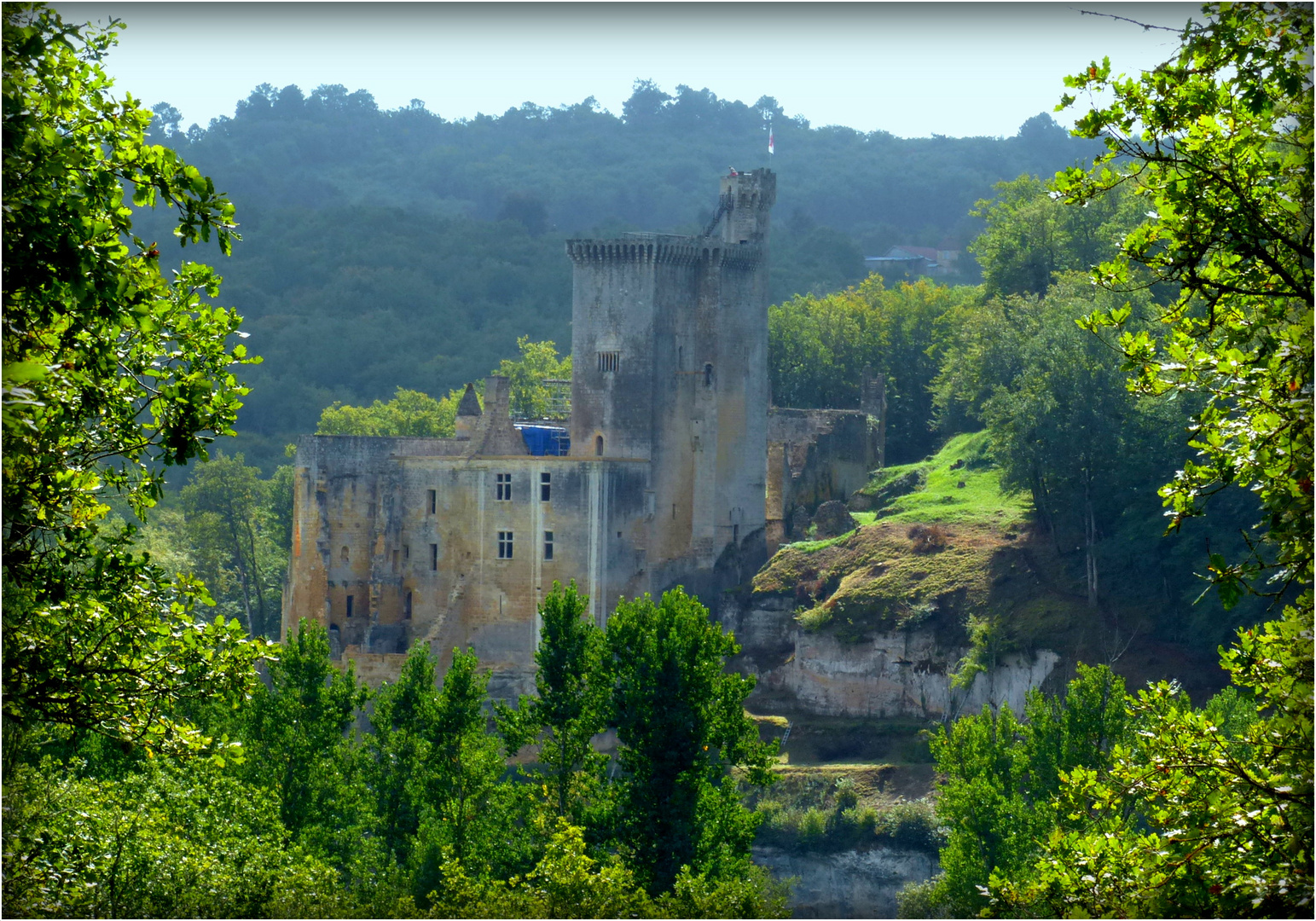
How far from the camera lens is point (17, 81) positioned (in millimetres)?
11844

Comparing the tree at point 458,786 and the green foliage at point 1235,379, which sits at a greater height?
the green foliage at point 1235,379

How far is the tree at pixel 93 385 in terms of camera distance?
11.7 meters

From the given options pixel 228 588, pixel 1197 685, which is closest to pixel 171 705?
pixel 1197 685

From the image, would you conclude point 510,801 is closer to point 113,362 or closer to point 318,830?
point 318,830

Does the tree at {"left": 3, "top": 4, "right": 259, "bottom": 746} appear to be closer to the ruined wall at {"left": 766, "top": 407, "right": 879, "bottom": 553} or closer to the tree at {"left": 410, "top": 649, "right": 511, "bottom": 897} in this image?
the tree at {"left": 410, "top": 649, "right": 511, "bottom": 897}

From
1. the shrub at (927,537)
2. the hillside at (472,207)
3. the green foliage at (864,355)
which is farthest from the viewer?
the hillside at (472,207)

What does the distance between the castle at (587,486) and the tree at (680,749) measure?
14557 mm

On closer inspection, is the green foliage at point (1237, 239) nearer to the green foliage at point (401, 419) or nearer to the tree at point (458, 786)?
the tree at point (458, 786)

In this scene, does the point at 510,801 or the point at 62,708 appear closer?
the point at 62,708

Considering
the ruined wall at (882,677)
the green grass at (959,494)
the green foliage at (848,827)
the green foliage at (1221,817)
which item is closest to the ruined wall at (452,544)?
the ruined wall at (882,677)

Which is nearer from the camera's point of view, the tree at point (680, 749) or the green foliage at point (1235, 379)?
the green foliage at point (1235, 379)

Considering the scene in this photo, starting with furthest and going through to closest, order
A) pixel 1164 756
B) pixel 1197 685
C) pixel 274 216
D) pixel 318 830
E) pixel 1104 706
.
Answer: pixel 274 216
pixel 1197 685
pixel 1104 706
pixel 318 830
pixel 1164 756

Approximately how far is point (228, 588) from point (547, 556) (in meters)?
27.5

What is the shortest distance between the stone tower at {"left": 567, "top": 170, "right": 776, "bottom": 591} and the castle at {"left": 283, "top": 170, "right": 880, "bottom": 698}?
5cm
